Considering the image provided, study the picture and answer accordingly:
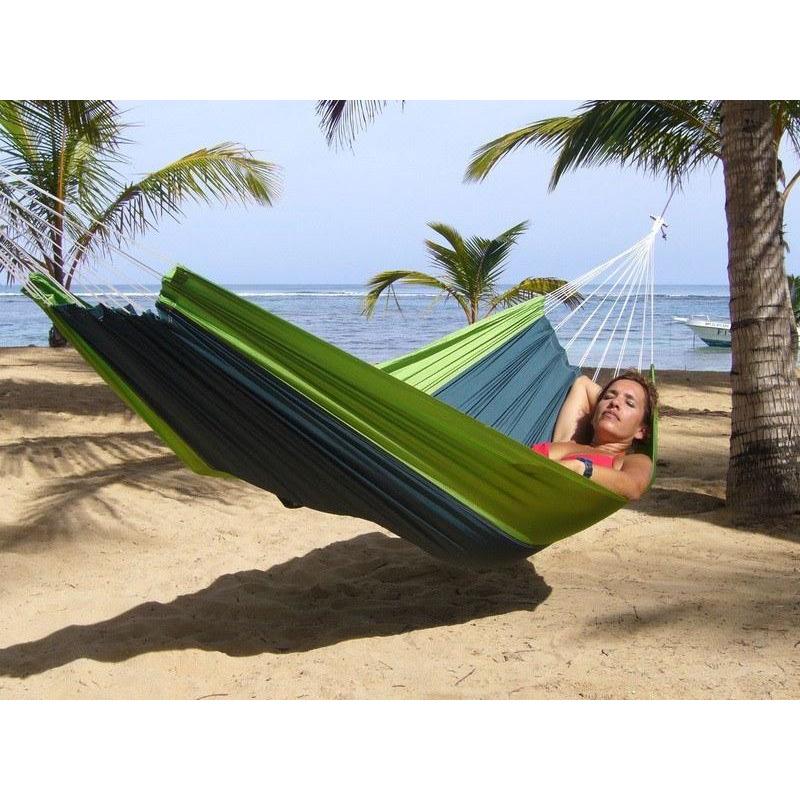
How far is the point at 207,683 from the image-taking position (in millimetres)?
2043

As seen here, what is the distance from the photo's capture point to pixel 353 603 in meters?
2.49

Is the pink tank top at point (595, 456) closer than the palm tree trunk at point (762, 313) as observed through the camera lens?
Yes

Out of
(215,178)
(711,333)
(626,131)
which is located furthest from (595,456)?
(711,333)

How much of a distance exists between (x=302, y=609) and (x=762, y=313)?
178 centimetres

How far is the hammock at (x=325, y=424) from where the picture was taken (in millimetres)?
1817

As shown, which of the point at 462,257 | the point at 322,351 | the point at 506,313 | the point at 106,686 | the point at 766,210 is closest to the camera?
the point at 322,351

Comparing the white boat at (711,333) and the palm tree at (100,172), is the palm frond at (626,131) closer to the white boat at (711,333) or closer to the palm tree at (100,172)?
the palm tree at (100,172)

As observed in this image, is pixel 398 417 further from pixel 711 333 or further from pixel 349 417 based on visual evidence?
pixel 711 333

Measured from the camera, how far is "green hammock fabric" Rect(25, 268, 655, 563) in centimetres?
181

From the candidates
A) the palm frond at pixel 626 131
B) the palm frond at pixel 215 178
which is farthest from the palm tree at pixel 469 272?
the palm frond at pixel 626 131

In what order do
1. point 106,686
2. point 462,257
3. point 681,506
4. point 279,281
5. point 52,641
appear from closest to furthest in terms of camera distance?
point 106,686, point 52,641, point 681,506, point 462,257, point 279,281

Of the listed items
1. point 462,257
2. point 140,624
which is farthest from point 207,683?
point 462,257
